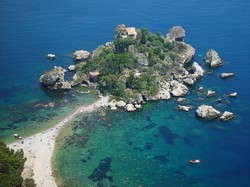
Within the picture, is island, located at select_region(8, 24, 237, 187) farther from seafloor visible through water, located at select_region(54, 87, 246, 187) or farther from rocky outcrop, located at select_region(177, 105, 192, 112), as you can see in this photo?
seafloor visible through water, located at select_region(54, 87, 246, 187)

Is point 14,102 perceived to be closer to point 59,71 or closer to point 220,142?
point 59,71

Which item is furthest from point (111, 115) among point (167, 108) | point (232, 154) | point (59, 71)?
point (232, 154)

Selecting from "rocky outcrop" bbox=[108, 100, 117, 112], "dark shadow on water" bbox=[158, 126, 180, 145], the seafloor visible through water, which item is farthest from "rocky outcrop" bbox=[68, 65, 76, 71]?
"dark shadow on water" bbox=[158, 126, 180, 145]

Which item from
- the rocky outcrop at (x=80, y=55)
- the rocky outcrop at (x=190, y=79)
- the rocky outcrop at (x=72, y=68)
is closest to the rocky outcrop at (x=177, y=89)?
the rocky outcrop at (x=190, y=79)

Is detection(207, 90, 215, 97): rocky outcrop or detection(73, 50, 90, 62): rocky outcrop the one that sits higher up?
detection(73, 50, 90, 62): rocky outcrop

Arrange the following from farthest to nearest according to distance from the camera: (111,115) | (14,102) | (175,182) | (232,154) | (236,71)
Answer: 1. (236,71)
2. (14,102)
3. (111,115)
4. (232,154)
5. (175,182)

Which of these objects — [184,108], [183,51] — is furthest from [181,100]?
[183,51]
